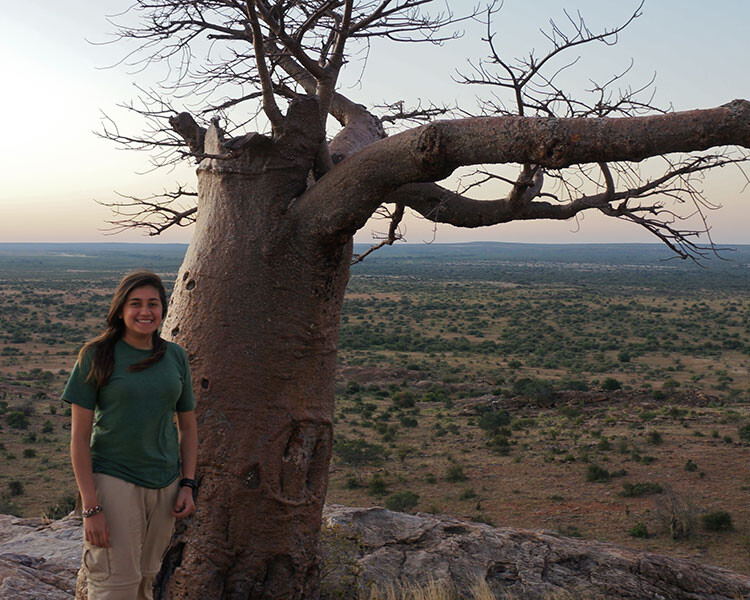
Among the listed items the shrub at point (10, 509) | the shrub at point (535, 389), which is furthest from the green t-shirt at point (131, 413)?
the shrub at point (535, 389)

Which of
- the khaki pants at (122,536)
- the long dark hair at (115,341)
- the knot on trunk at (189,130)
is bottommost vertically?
the khaki pants at (122,536)

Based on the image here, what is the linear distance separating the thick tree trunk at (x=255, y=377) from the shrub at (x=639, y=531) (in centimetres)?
535

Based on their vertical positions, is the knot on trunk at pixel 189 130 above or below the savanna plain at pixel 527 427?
above

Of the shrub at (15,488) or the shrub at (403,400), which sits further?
the shrub at (403,400)

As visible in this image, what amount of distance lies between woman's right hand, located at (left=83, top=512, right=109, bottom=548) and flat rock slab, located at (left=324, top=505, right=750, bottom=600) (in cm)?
202

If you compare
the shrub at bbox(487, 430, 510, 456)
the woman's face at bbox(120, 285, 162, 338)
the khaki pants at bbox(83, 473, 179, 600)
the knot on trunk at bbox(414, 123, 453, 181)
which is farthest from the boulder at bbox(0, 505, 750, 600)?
the shrub at bbox(487, 430, 510, 456)

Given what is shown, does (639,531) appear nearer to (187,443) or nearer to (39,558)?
(39,558)

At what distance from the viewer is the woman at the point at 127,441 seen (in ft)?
7.00

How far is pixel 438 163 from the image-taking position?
107 inches

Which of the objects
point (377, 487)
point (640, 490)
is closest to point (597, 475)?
point (640, 490)

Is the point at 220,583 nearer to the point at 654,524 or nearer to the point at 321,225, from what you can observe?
the point at 321,225

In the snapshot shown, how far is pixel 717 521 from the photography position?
7375mm

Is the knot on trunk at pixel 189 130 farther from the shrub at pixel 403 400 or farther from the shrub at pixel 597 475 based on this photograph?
the shrub at pixel 403 400

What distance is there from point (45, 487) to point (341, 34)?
Result: 8517 mm
